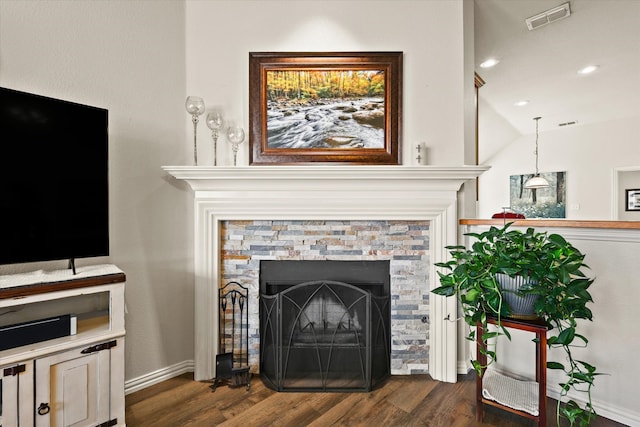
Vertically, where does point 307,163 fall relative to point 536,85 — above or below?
below

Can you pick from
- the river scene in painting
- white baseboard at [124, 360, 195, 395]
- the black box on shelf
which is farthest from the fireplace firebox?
the black box on shelf

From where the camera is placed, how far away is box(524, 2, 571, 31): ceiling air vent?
2.32m

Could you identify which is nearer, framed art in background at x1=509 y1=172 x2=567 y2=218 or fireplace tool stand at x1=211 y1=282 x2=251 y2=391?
fireplace tool stand at x1=211 y1=282 x2=251 y2=391

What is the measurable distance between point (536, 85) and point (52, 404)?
5333 mm

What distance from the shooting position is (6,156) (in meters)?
1.34

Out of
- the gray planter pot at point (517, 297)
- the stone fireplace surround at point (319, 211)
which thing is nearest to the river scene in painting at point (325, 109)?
the stone fireplace surround at point (319, 211)

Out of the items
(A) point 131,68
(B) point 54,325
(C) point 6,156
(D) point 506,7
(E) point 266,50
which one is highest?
(D) point 506,7

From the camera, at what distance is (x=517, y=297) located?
1.45m

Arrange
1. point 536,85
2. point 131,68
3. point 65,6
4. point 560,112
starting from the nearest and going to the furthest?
point 65,6, point 131,68, point 536,85, point 560,112

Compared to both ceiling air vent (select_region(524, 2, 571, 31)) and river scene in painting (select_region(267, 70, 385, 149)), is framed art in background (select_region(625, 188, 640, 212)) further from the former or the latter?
river scene in painting (select_region(267, 70, 385, 149))

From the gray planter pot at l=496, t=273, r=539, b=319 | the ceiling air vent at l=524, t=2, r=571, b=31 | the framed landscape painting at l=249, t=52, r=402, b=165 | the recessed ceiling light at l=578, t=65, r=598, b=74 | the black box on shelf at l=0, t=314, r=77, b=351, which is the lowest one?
the black box on shelf at l=0, t=314, r=77, b=351

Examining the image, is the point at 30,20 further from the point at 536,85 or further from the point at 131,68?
the point at 536,85

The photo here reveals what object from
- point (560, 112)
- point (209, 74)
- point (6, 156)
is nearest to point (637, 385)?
point (209, 74)

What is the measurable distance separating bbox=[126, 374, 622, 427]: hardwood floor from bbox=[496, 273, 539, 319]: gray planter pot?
67 cm
